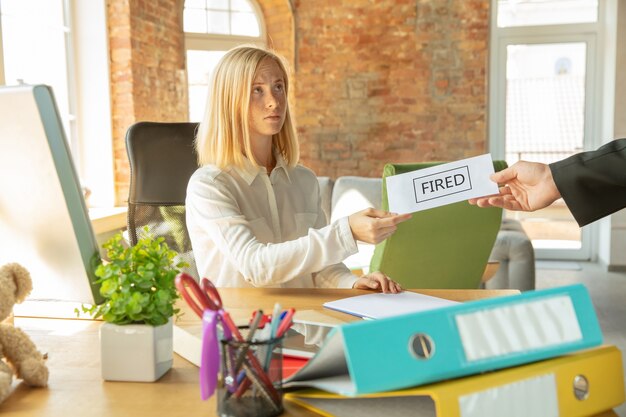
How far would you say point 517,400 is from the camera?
0.66 meters

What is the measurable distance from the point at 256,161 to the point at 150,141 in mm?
599

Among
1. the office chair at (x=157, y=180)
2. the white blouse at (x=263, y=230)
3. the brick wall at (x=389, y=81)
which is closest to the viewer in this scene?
the white blouse at (x=263, y=230)

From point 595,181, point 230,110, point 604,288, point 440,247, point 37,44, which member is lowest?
point 604,288

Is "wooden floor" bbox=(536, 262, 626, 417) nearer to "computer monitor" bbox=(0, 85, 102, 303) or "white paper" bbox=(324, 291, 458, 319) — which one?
"white paper" bbox=(324, 291, 458, 319)

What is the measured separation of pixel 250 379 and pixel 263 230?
3.57ft

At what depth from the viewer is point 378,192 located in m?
4.63

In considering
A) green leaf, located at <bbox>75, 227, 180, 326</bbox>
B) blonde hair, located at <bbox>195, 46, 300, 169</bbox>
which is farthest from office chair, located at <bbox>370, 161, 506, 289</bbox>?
green leaf, located at <bbox>75, 227, 180, 326</bbox>

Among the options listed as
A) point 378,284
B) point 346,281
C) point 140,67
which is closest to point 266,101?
point 346,281

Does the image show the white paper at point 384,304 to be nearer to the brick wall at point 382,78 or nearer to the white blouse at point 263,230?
the white blouse at point 263,230

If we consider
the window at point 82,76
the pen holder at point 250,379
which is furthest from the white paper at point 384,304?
the window at point 82,76

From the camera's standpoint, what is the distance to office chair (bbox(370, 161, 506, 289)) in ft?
7.95

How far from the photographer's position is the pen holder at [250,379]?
724 millimetres

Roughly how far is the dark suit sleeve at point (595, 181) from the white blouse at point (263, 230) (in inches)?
19.4

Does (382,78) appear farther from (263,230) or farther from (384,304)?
(384,304)
